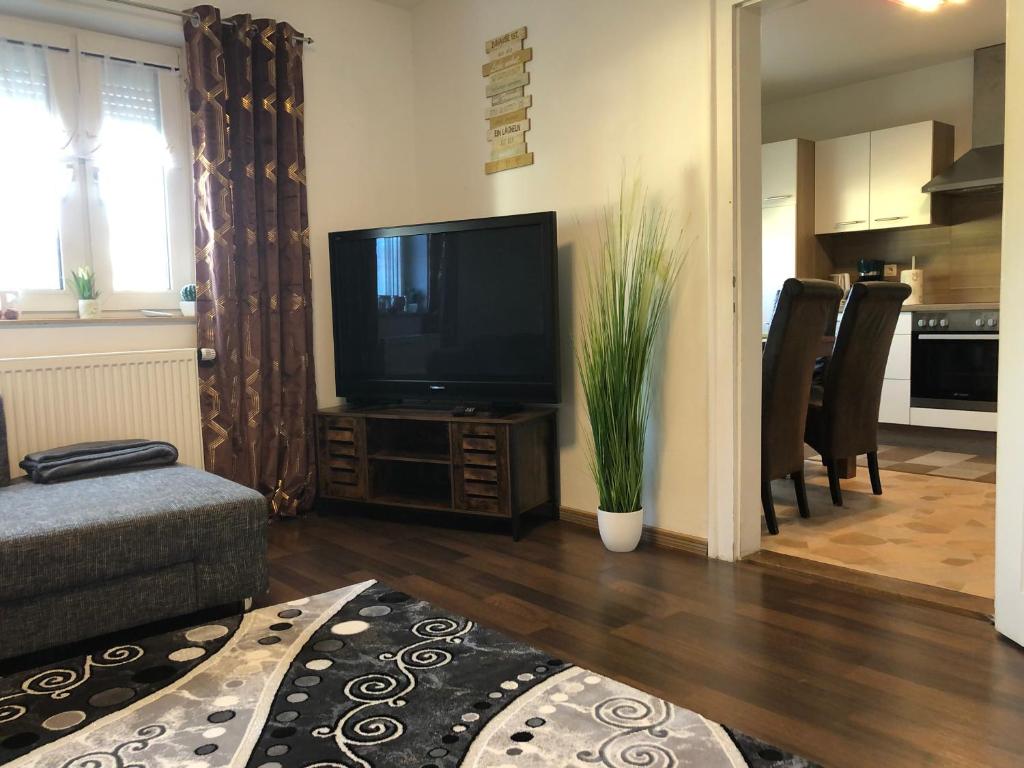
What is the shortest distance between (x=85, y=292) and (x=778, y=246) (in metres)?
4.96

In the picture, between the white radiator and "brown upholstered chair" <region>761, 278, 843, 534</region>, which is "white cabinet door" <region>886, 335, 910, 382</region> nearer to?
"brown upholstered chair" <region>761, 278, 843, 534</region>

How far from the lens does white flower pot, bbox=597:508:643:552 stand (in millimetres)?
3191

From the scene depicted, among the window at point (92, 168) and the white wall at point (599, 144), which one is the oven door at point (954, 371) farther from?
the window at point (92, 168)

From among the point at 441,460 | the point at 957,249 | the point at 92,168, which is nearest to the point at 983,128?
the point at 957,249

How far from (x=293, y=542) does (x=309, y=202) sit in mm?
1642

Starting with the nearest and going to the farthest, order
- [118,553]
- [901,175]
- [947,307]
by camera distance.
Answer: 1. [118,553]
2. [947,307]
3. [901,175]

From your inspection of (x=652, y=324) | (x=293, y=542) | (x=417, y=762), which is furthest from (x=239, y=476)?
(x=417, y=762)

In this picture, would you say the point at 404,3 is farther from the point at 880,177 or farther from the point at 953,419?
the point at 953,419

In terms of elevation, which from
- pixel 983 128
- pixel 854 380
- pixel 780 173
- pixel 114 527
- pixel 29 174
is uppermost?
pixel 983 128

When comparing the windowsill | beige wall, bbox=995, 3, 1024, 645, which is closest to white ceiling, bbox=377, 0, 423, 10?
the windowsill

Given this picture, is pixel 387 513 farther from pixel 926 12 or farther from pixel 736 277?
pixel 926 12

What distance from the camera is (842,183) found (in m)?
6.22

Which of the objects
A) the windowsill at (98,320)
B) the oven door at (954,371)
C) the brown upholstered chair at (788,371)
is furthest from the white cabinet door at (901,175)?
the windowsill at (98,320)

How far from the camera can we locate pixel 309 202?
3.99 m
